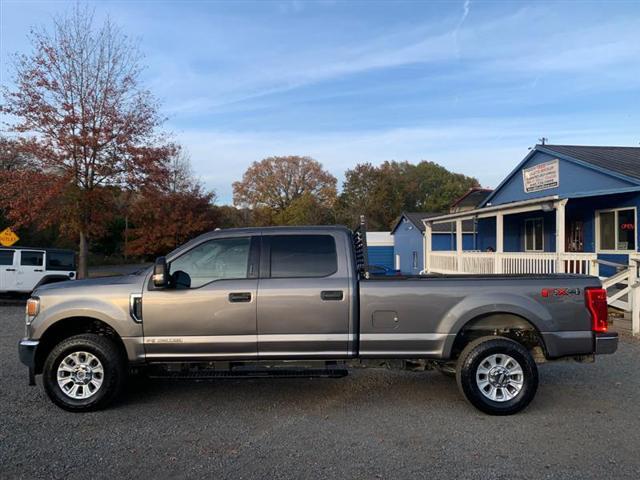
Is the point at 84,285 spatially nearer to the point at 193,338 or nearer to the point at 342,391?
the point at 193,338

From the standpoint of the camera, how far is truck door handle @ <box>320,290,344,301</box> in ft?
17.7

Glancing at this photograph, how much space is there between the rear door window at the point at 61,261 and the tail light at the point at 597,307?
1628 cm

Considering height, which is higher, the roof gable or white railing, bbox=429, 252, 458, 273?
the roof gable

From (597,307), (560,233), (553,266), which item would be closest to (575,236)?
(553,266)

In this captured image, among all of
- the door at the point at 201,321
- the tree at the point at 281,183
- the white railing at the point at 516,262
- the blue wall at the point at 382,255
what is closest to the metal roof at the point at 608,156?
the white railing at the point at 516,262

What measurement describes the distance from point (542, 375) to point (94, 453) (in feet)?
17.8

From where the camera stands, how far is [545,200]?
13.0 meters

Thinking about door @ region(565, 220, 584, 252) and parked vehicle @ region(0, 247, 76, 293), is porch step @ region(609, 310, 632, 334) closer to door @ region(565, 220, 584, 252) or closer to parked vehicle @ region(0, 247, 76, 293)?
door @ region(565, 220, 584, 252)

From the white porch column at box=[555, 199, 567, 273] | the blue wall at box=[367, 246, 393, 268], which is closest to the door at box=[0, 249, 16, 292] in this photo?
the white porch column at box=[555, 199, 567, 273]

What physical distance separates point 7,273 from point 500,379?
1610cm

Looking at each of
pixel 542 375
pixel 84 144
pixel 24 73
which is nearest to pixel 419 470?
pixel 542 375

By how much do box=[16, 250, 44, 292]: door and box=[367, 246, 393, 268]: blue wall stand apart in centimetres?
2358

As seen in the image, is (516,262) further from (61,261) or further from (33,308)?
(61,261)

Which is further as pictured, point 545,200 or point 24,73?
point 24,73
